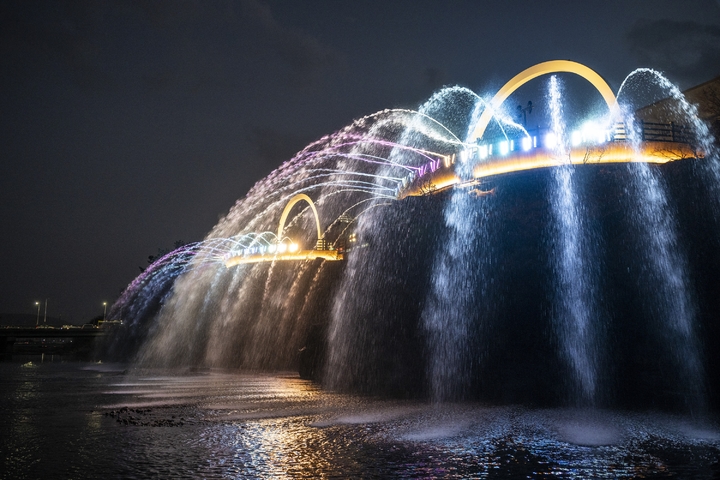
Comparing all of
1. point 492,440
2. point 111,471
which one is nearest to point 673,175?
point 492,440

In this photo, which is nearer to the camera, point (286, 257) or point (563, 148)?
point (563, 148)

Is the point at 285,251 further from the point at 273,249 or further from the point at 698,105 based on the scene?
the point at 698,105

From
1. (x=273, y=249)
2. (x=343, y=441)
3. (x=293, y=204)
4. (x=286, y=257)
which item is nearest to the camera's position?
(x=343, y=441)

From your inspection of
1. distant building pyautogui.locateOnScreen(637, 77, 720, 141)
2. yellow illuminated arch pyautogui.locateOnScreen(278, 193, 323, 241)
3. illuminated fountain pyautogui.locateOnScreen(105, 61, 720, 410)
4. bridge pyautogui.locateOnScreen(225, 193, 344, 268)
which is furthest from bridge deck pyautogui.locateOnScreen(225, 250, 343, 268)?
distant building pyautogui.locateOnScreen(637, 77, 720, 141)

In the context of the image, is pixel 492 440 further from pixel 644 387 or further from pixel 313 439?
pixel 644 387

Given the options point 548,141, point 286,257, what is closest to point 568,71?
point 548,141

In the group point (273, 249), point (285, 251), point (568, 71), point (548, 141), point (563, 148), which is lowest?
point (285, 251)

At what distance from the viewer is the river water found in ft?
31.0

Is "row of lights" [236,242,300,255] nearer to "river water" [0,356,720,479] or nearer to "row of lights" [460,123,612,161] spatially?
"row of lights" [460,123,612,161]

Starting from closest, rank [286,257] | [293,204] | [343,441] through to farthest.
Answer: [343,441] < [286,257] < [293,204]

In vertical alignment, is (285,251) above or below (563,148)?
below

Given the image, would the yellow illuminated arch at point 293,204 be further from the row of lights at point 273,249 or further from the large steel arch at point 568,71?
the large steel arch at point 568,71

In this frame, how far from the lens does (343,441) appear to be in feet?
39.4

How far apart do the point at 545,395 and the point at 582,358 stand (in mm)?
2106
